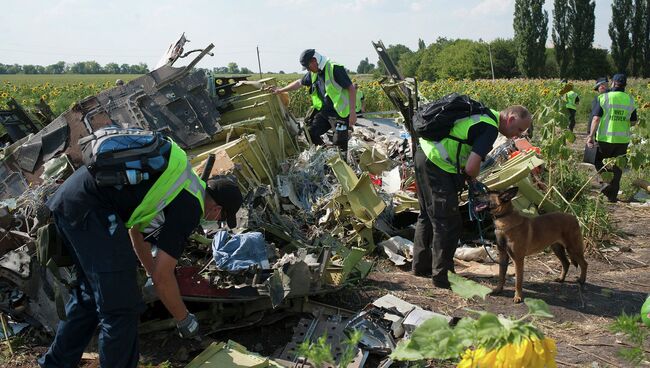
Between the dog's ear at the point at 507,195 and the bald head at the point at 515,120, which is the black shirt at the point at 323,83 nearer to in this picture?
the bald head at the point at 515,120

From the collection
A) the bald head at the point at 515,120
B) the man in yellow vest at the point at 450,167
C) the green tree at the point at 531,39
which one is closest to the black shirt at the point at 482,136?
the man in yellow vest at the point at 450,167

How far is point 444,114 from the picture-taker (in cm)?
471

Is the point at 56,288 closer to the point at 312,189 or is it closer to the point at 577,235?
the point at 312,189

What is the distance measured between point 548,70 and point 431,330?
49.6 m

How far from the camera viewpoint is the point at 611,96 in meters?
8.40

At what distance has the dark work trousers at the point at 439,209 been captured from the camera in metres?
4.91

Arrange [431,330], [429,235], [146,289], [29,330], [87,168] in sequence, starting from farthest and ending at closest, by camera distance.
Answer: [429,235]
[29,330]
[146,289]
[87,168]
[431,330]

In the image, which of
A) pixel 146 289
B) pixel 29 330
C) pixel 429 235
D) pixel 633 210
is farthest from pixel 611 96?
pixel 29 330

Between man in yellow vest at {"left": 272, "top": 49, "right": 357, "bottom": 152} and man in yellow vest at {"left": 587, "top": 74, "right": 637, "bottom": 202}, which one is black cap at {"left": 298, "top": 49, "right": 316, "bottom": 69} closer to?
man in yellow vest at {"left": 272, "top": 49, "right": 357, "bottom": 152}

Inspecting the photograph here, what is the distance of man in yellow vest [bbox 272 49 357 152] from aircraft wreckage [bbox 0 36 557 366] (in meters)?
0.38

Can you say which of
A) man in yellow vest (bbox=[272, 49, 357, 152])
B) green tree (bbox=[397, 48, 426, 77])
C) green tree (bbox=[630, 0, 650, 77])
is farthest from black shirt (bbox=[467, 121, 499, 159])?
green tree (bbox=[630, 0, 650, 77])

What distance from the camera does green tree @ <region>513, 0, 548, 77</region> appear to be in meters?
45.0

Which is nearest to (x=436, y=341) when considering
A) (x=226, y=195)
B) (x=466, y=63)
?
(x=226, y=195)

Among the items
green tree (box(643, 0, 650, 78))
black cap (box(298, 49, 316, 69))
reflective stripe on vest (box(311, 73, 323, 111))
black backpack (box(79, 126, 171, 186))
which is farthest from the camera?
green tree (box(643, 0, 650, 78))
